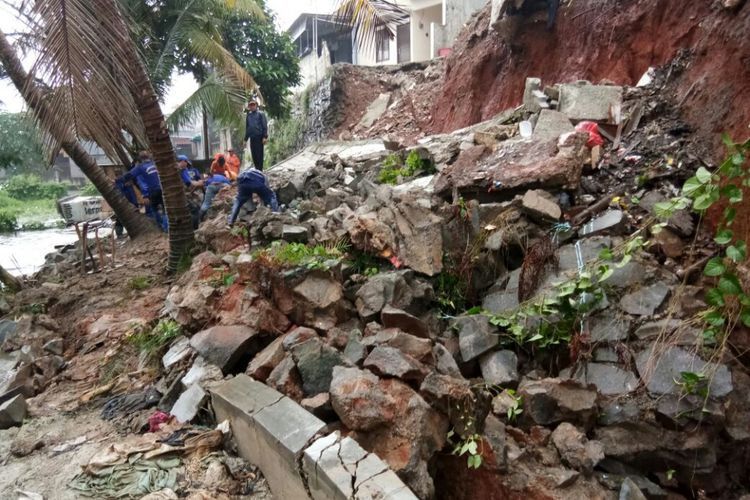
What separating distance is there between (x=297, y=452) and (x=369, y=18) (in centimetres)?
460

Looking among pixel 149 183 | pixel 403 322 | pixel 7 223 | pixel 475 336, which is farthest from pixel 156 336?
pixel 7 223

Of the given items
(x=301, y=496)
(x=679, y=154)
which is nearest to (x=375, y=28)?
(x=679, y=154)

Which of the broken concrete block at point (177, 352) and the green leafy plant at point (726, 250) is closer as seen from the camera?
the green leafy plant at point (726, 250)

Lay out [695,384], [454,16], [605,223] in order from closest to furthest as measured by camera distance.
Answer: [695,384]
[605,223]
[454,16]

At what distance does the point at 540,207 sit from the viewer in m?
4.47

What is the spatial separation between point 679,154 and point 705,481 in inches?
118

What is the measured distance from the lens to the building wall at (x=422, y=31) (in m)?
18.4

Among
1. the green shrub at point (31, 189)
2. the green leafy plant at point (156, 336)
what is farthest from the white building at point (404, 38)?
the green shrub at point (31, 189)

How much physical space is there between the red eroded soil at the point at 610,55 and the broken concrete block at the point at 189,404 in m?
4.98

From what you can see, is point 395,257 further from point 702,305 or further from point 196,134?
point 196,134

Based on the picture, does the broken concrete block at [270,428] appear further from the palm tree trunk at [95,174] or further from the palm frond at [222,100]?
the palm frond at [222,100]

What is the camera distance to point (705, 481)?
121 inches

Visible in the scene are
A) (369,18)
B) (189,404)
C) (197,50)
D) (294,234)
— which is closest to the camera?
(189,404)

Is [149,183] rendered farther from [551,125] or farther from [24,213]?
[24,213]
